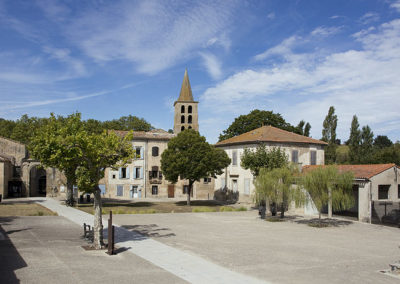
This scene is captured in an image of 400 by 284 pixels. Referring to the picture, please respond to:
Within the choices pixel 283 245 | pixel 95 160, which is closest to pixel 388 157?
pixel 283 245

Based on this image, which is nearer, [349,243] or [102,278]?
[102,278]

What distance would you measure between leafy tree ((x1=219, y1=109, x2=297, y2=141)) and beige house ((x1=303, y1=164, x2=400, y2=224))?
32.2 metres

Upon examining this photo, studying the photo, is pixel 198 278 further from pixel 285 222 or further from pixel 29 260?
pixel 285 222

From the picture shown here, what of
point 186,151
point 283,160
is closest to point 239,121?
point 186,151

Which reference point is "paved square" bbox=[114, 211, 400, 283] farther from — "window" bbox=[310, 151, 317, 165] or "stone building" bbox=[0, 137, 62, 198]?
"stone building" bbox=[0, 137, 62, 198]

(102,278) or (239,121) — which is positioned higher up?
(239,121)

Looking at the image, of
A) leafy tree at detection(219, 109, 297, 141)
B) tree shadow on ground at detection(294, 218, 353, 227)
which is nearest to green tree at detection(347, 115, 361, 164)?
leafy tree at detection(219, 109, 297, 141)

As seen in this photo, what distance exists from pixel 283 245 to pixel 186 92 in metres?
40.3

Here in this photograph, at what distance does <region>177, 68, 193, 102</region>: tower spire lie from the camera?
5438 centimetres

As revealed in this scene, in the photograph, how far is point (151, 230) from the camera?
68.9ft

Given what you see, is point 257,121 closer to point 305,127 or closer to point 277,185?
point 305,127

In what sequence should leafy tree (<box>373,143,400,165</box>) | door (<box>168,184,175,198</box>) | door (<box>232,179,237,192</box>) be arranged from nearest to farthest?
door (<box>232,179,237,192</box>)
door (<box>168,184,175,198</box>)
leafy tree (<box>373,143,400,165</box>)

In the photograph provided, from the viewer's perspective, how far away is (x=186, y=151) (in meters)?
37.2

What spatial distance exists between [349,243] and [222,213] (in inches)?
577
